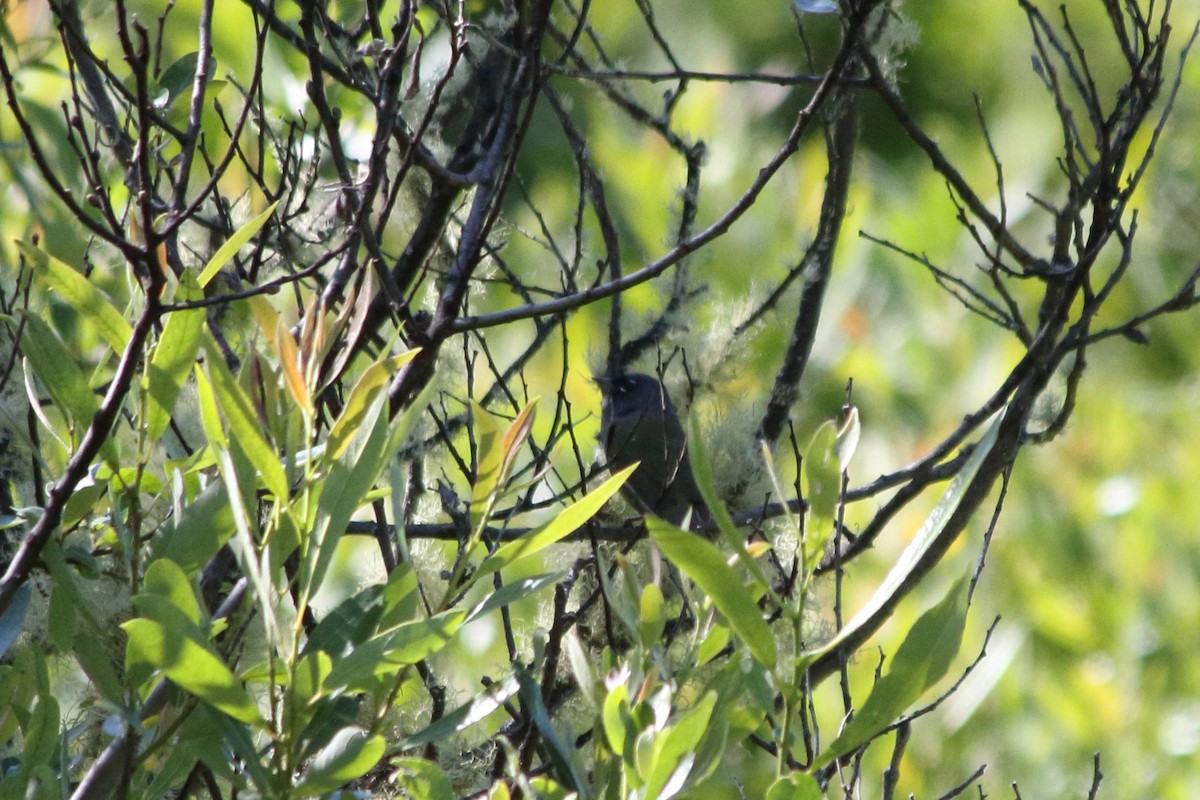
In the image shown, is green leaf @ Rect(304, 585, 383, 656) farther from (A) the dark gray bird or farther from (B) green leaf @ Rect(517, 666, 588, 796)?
(A) the dark gray bird

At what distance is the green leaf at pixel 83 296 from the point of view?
2.65ft

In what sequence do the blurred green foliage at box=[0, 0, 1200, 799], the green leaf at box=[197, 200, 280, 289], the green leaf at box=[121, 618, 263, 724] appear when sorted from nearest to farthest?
the green leaf at box=[121, 618, 263, 724] < the green leaf at box=[197, 200, 280, 289] < the blurred green foliage at box=[0, 0, 1200, 799]

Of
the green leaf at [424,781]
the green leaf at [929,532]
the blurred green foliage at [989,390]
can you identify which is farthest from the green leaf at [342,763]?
the blurred green foliage at [989,390]

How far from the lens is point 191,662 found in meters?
0.64

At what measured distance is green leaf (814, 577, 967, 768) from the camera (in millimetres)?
664

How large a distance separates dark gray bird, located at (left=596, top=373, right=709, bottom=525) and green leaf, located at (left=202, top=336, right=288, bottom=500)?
5.67 ft

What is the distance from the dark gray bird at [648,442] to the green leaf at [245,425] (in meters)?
1.73

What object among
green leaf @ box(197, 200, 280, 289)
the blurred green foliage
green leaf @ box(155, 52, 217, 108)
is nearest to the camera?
green leaf @ box(197, 200, 280, 289)

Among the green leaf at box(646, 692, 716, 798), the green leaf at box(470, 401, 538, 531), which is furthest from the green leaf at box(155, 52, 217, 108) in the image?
the green leaf at box(646, 692, 716, 798)

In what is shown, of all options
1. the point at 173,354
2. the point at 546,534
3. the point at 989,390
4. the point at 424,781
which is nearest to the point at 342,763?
the point at 424,781

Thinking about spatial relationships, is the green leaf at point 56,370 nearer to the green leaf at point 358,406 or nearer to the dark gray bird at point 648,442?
the green leaf at point 358,406

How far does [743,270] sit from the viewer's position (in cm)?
552

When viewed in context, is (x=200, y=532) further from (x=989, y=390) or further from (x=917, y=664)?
(x=989, y=390)

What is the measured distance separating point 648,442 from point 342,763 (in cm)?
279
